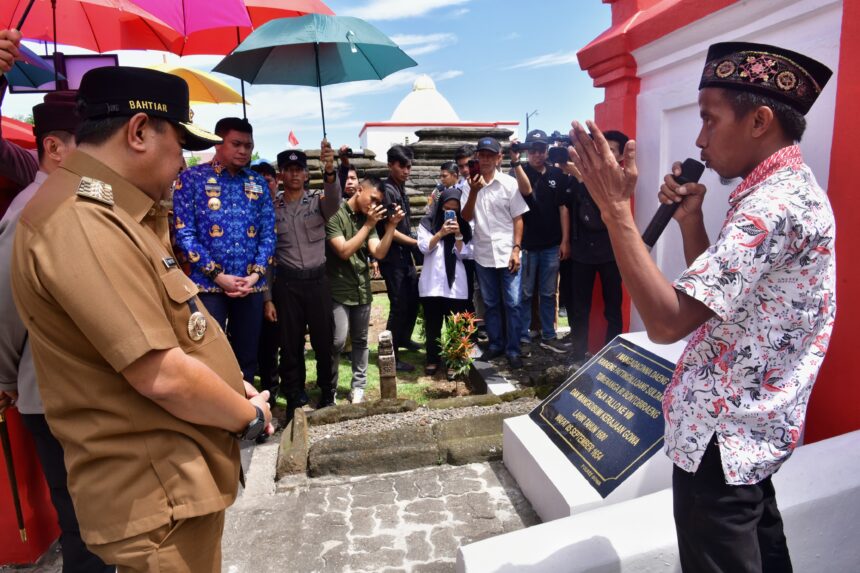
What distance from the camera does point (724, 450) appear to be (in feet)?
4.74

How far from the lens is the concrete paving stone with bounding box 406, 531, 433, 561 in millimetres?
2637

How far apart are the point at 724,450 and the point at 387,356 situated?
337 centimetres

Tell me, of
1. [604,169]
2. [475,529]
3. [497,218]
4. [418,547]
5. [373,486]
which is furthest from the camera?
[497,218]

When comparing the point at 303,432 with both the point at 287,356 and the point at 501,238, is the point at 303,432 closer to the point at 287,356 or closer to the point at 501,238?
the point at 287,356

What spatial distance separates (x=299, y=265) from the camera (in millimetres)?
4348

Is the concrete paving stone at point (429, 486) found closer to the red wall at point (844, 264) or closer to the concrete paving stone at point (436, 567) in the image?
the concrete paving stone at point (436, 567)

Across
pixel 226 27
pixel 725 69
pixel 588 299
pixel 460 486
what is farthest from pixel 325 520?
pixel 226 27

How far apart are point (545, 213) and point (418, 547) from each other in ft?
12.4

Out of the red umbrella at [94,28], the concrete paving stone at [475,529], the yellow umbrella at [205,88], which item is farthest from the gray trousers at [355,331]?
the yellow umbrella at [205,88]

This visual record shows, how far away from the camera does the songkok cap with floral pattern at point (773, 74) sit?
1479mm

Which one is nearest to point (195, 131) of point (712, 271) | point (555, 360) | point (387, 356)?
point (712, 271)

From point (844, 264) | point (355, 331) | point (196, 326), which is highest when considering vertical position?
point (196, 326)

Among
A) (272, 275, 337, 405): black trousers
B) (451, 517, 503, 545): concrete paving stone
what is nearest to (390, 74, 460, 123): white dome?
(272, 275, 337, 405): black trousers

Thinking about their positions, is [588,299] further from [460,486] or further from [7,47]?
[7,47]
